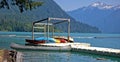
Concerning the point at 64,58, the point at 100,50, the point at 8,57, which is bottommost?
the point at 64,58

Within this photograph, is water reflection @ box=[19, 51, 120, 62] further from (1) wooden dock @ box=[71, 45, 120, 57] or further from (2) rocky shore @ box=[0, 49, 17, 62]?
(2) rocky shore @ box=[0, 49, 17, 62]

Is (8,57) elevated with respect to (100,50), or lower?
elevated

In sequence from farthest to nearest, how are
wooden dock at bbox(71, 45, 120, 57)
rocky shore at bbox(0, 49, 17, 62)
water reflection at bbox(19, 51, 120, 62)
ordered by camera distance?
wooden dock at bbox(71, 45, 120, 57) < water reflection at bbox(19, 51, 120, 62) < rocky shore at bbox(0, 49, 17, 62)

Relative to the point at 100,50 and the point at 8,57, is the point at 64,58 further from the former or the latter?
the point at 8,57

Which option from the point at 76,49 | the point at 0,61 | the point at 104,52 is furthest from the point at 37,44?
the point at 0,61

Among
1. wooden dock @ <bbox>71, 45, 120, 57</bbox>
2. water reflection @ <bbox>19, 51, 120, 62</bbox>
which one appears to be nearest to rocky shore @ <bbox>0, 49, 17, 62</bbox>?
water reflection @ <bbox>19, 51, 120, 62</bbox>

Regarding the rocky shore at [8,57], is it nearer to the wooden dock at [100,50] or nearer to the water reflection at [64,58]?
the water reflection at [64,58]

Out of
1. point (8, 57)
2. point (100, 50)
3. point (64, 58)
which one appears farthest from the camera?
point (100, 50)

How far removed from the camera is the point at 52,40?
51.4 metres

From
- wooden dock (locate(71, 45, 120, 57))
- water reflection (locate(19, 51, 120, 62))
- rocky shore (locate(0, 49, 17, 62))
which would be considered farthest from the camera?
wooden dock (locate(71, 45, 120, 57))

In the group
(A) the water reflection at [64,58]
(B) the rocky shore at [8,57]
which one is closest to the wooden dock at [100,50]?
(A) the water reflection at [64,58]

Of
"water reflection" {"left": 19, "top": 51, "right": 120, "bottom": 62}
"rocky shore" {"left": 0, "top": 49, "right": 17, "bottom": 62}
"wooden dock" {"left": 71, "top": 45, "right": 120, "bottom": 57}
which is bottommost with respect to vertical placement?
"water reflection" {"left": 19, "top": 51, "right": 120, "bottom": 62}

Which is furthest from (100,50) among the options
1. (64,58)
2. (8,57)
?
Answer: (8,57)

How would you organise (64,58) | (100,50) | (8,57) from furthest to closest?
(100,50) → (64,58) → (8,57)
